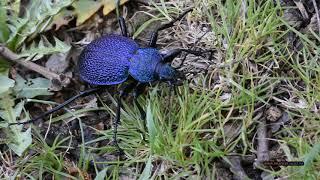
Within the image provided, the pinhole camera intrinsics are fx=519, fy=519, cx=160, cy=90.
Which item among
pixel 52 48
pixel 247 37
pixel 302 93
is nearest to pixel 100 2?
pixel 52 48

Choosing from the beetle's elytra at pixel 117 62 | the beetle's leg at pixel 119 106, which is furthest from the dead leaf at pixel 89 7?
the beetle's leg at pixel 119 106

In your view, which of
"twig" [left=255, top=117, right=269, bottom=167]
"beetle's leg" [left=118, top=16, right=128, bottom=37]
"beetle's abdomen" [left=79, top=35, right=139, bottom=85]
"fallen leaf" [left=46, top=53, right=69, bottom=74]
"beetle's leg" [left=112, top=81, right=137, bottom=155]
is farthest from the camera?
"fallen leaf" [left=46, top=53, right=69, bottom=74]

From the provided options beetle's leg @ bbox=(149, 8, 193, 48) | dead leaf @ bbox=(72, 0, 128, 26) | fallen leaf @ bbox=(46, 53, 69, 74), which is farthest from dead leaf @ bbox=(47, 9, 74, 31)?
beetle's leg @ bbox=(149, 8, 193, 48)

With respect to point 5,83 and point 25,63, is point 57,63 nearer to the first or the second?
point 25,63

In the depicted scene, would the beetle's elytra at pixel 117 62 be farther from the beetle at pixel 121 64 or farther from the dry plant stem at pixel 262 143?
the dry plant stem at pixel 262 143

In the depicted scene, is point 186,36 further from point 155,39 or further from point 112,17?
point 112,17

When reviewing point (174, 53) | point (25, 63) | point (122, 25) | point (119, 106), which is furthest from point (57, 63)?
point (174, 53)

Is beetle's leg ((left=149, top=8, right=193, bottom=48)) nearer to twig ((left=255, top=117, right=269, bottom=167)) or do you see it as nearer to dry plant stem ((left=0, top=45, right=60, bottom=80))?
dry plant stem ((left=0, top=45, right=60, bottom=80))

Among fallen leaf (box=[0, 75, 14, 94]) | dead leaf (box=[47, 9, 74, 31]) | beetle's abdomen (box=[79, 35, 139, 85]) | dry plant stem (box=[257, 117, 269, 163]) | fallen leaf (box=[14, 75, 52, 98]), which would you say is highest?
dead leaf (box=[47, 9, 74, 31])
